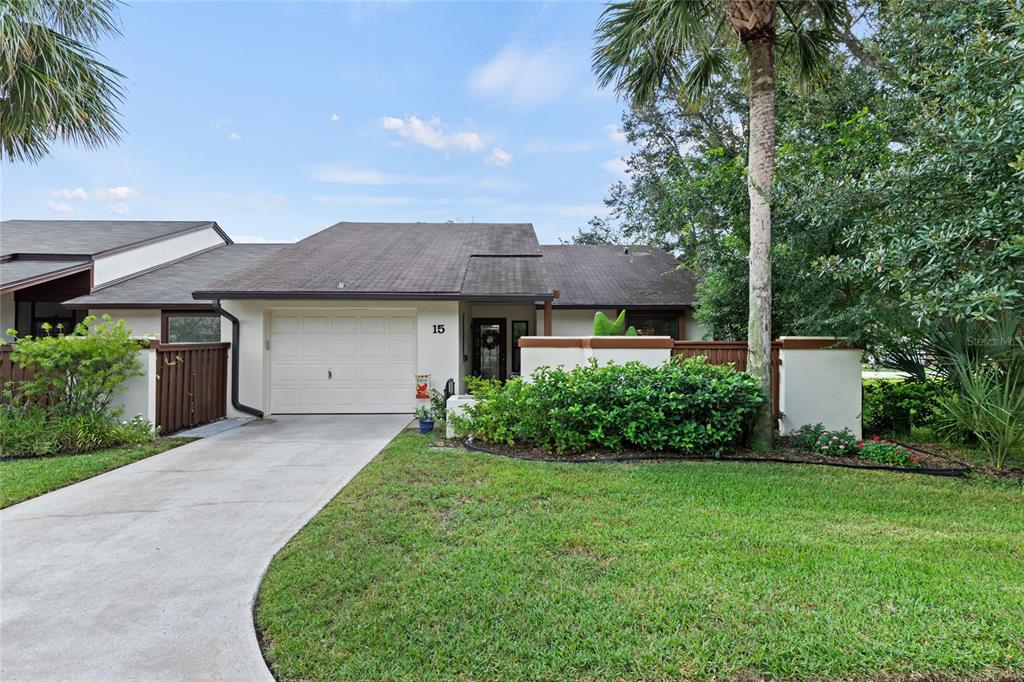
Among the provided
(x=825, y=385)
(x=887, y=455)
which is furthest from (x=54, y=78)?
(x=887, y=455)

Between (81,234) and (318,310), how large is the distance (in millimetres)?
10644

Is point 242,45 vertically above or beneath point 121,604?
above

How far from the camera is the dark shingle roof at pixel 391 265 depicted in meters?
9.64

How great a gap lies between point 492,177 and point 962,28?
2098 cm

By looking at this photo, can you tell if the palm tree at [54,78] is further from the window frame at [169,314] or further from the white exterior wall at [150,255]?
the white exterior wall at [150,255]

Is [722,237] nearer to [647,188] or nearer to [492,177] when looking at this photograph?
[647,188]

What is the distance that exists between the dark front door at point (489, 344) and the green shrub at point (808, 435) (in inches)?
323

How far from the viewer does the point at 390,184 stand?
23.7m

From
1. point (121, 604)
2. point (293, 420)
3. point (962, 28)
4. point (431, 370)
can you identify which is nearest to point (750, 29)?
point (962, 28)

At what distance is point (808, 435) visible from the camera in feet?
22.7

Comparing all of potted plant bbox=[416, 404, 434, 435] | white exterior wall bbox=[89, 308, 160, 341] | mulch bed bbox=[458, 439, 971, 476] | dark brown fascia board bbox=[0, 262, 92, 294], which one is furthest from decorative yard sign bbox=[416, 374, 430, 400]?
dark brown fascia board bbox=[0, 262, 92, 294]

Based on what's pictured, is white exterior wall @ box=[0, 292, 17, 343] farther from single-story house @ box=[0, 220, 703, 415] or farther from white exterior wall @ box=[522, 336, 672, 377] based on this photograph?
white exterior wall @ box=[522, 336, 672, 377]

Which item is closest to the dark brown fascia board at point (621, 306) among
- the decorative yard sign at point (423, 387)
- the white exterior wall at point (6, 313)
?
the decorative yard sign at point (423, 387)

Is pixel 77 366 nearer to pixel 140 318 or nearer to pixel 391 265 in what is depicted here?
pixel 140 318
